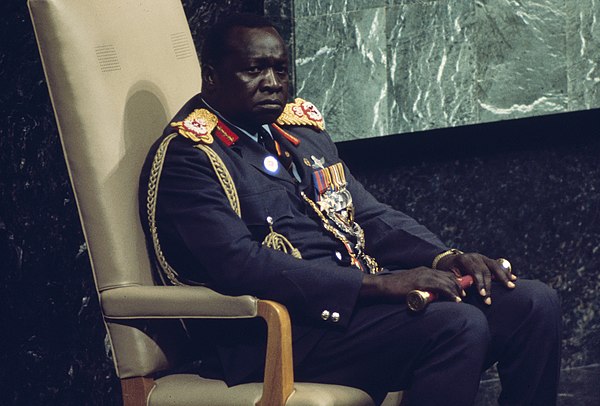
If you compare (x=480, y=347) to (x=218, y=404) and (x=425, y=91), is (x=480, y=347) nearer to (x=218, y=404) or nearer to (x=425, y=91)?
(x=218, y=404)

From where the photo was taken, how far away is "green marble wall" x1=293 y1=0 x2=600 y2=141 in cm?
381

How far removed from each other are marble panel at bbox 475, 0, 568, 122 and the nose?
1160 mm

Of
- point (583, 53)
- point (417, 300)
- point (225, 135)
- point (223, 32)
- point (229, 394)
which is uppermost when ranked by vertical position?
point (223, 32)

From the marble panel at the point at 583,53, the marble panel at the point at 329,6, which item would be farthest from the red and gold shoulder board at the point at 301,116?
the marble panel at the point at 583,53

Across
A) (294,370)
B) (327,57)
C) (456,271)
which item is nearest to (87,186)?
(294,370)

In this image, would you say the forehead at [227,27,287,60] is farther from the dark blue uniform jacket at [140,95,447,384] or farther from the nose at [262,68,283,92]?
the dark blue uniform jacket at [140,95,447,384]

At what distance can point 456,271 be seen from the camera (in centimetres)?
291

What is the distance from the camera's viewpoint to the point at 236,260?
265 cm

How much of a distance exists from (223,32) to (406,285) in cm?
69

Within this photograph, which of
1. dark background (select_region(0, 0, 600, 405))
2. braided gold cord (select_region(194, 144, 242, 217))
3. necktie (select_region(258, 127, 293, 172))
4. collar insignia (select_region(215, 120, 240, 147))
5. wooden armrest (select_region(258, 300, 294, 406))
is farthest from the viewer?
dark background (select_region(0, 0, 600, 405))

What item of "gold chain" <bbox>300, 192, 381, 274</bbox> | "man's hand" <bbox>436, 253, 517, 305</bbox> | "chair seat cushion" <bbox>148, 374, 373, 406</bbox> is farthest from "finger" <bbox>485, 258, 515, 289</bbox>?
"chair seat cushion" <bbox>148, 374, 373, 406</bbox>

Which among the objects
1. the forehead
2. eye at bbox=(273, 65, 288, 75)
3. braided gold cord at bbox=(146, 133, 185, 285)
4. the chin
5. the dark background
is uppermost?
the forehead

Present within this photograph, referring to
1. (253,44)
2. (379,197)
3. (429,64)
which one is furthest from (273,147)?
(379,197)

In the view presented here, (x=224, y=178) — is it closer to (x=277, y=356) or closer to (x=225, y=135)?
(x=225, y=135)
